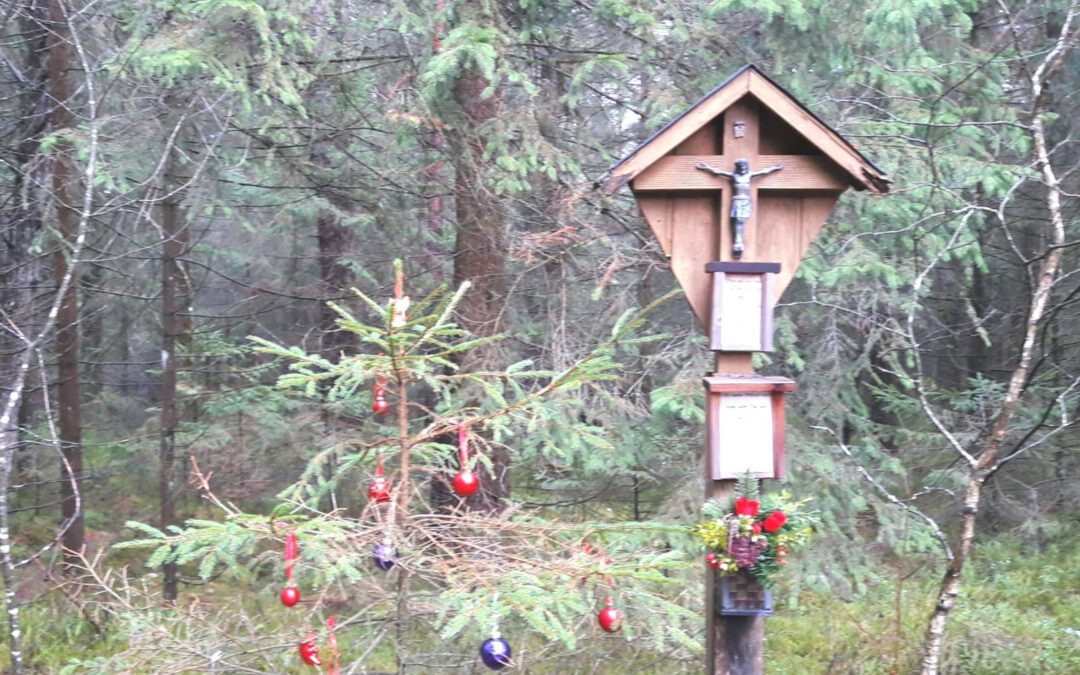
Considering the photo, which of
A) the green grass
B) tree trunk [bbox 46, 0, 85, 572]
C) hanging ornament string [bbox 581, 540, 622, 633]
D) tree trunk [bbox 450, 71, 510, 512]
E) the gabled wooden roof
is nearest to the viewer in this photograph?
hanging ornament string [bbox 581, 540, 622, 633]

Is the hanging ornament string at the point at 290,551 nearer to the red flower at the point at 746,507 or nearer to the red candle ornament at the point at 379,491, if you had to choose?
the red candle ornament at the point at 379,491

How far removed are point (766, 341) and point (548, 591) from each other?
146cm

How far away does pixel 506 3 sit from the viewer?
7035 millimetres

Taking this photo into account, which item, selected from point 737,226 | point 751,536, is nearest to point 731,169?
point 737,226

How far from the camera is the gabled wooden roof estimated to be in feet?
12.1

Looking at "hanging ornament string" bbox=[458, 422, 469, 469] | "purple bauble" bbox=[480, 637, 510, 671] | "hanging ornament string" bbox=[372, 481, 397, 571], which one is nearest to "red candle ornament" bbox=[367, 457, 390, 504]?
"hanging ornament string" bbox=[372, 481, 397, 571]

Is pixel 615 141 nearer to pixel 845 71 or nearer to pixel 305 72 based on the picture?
pixel 845 71

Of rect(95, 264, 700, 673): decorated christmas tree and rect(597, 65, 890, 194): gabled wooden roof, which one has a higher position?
rect(597, 65, 890, 194): gabled wooden roof

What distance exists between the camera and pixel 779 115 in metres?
3.70

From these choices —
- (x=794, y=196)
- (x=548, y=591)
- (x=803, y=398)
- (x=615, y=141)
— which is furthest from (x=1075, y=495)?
(x=548, y=591)

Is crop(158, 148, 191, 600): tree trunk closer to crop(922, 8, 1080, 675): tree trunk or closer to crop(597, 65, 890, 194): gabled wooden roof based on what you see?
crop(597, 65, 890, 194): gabled wooden roof

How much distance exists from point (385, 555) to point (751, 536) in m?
1.49

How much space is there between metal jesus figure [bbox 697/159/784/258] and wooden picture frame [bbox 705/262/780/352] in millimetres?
108

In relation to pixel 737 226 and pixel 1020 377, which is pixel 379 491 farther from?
pixel 1020 377
